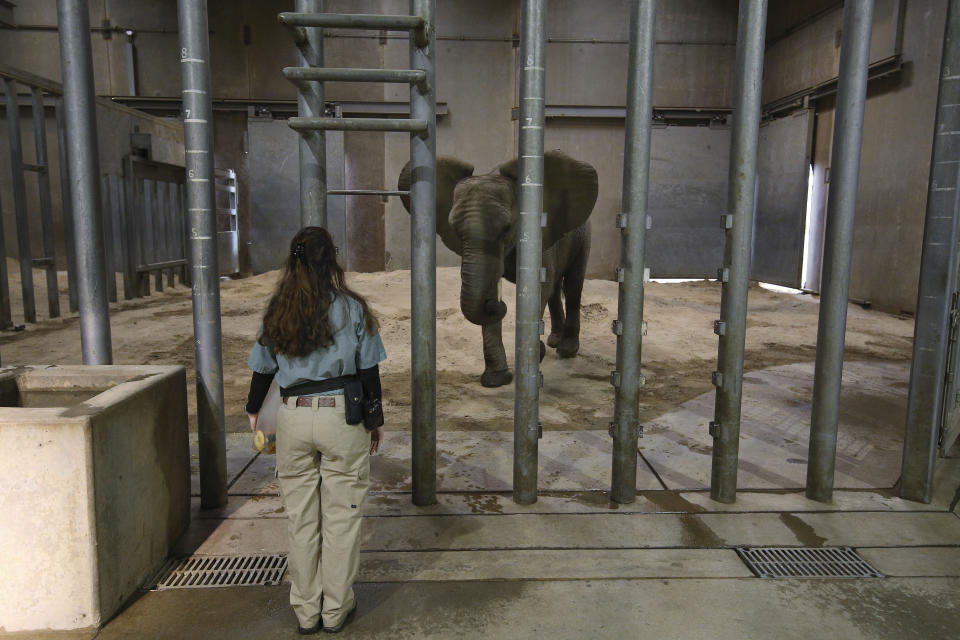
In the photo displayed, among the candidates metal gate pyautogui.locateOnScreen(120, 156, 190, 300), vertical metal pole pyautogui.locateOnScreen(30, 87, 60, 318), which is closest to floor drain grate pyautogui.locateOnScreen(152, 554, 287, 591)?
vertical metal pole pyautogui.locateOnScreen(30, 87, 60, 318)

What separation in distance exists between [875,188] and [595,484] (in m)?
11.0

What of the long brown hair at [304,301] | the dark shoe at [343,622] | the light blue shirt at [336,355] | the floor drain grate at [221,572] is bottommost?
the floor drain grate at [221,572]

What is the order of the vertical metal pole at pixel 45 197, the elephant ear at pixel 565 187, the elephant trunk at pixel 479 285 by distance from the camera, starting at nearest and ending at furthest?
1. the elephant trunk at pixel 479 285
2. the elephant ear at pixel 565 187
3. the vertical metal pole at pixel 45 197

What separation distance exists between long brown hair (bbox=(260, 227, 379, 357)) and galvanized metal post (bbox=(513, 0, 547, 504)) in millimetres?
1131

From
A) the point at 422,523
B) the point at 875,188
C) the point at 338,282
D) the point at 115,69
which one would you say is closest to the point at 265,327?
the point at 338,282

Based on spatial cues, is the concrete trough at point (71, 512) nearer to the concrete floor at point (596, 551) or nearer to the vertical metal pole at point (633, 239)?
the concrete floor at point (596, 551)

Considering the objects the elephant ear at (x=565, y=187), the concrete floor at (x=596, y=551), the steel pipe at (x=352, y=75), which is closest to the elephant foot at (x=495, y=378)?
the elephant ear at (x=565, y=187)

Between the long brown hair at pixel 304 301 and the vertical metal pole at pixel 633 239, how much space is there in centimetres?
154

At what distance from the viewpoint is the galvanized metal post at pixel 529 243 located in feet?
11.3

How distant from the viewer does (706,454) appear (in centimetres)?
471

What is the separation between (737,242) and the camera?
3.65 meters

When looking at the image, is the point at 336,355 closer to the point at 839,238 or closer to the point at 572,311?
the point at 839,238

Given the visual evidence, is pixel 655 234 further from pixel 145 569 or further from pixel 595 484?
Answer: pixel 145 569

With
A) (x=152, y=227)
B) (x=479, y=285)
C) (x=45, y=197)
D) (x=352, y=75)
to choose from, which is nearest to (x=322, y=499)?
(x=352, y=75)
